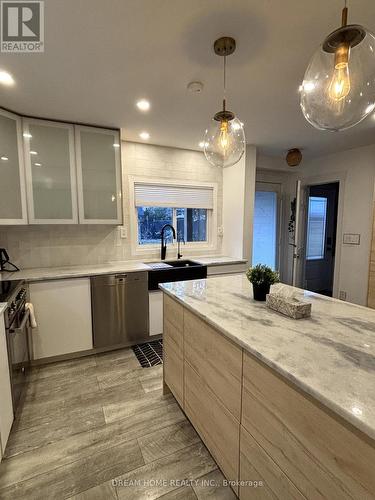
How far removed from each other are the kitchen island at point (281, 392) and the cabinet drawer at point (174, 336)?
22 mm

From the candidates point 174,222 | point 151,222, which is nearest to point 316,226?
point 174,222

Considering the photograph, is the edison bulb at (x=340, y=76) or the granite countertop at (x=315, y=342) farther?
the edison bulb at (x=340, y=76)

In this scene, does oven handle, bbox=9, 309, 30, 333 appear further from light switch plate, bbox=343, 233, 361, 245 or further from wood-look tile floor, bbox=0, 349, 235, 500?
light switch plate, bbox=343, 233, 361, 245

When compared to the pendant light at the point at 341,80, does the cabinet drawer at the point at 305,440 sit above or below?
below

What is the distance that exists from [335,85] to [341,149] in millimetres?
3201

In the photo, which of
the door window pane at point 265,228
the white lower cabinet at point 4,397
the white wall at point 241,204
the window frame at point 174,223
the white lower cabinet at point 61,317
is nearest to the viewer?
the white lower cabinet at point 4,397

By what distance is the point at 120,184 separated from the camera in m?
2.98

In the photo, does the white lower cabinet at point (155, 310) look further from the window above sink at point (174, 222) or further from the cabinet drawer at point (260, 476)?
the cabinet drawer at point (260, 476)

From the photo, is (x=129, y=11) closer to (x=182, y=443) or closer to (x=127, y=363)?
(x=182, y=443)

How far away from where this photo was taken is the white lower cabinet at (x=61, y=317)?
2494 millimetres

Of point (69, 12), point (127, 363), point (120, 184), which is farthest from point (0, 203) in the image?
point (127, 363)

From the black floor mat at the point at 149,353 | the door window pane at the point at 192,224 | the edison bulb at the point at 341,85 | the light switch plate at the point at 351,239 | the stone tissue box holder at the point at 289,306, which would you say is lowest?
the black floor mat at the point at 149,353

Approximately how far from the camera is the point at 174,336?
186 centimetres

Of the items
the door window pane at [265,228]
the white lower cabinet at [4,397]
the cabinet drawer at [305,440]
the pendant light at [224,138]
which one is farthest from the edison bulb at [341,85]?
the door window pane at [265,228]
